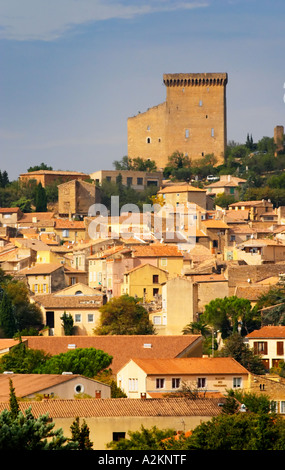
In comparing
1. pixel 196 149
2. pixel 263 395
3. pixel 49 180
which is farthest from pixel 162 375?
pixel 196 149

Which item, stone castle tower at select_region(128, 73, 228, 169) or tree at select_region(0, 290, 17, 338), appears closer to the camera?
tree at select_region(0, 290, 17, 338)

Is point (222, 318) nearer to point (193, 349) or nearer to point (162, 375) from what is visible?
point (193, 349)

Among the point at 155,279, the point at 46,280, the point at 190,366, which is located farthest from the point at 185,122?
the point at 190,366

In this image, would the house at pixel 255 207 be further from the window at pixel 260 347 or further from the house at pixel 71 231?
the window at pixel 260 347

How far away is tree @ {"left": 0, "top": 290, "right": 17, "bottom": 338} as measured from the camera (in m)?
53.6

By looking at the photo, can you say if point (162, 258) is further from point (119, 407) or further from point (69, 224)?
point (119, 407)

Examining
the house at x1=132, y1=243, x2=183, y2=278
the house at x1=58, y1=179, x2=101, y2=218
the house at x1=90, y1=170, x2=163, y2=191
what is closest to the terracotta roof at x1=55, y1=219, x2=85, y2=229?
the house at x1=58, y1=179, x2=101, y2=218

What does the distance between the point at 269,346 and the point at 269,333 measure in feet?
2.09

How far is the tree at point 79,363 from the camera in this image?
43.7m

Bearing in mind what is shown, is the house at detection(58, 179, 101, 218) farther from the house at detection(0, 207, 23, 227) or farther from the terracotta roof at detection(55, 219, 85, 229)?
the terracotta roof at detection(55, 219, 85, 229)

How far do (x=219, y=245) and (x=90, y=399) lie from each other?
3702 centimetres

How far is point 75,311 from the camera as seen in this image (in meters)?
55.1

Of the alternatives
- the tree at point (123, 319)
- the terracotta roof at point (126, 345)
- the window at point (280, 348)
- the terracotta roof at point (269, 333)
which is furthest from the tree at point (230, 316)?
the terracotta roof at point (126, 345)

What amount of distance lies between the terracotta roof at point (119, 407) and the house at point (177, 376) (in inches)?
185
